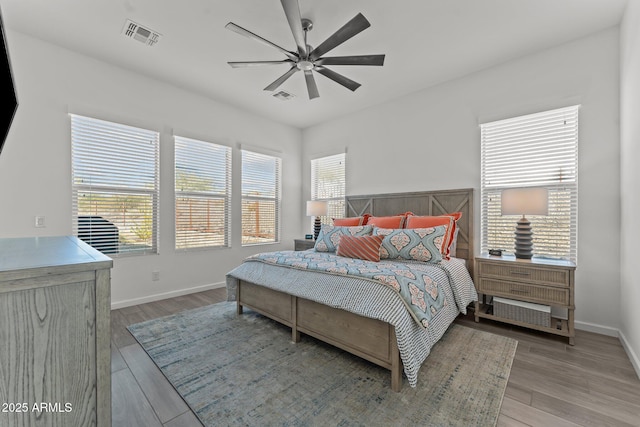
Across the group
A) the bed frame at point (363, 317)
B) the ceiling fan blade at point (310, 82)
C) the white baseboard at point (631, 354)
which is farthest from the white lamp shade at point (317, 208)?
the white baseboard at point (631, 354)

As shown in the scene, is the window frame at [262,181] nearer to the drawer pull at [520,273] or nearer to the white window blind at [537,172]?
the white window blind at [537,172]

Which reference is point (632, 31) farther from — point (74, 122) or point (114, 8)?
point (74, 122)

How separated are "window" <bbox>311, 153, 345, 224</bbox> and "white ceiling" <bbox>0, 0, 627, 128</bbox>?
1.64 meters

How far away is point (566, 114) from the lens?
291 centimetres

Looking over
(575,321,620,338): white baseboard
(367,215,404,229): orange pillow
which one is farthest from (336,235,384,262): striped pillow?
(575,321,620,338): white baseboard

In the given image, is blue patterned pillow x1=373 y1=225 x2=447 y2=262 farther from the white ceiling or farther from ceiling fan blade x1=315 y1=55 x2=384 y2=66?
the white ceiling

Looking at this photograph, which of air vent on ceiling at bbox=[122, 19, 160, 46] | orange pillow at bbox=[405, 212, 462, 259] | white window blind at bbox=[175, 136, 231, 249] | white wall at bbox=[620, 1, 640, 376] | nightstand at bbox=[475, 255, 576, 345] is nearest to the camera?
white wall at bbox=[620, 1, 640, 376]

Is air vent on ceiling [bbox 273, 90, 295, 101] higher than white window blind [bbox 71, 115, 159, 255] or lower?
higher

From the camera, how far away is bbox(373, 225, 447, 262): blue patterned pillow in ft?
9.29

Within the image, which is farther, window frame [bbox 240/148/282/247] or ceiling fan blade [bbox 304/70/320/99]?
window frame [bbox 240/148/282/247]

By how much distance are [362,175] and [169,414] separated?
386 centimetres

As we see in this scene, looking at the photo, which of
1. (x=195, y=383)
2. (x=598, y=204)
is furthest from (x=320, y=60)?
(x=598, y=204)

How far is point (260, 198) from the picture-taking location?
4.95 meters

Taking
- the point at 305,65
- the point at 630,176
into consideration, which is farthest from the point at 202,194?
the point at 630,176
